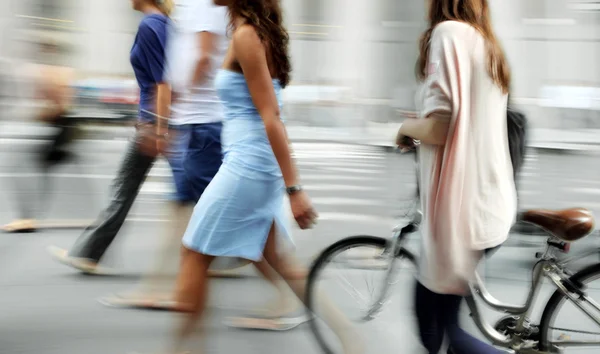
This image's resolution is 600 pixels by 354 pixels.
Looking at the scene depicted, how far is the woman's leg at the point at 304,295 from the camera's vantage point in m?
3.55

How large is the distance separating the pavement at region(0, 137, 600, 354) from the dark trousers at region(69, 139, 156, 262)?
8.5 inches

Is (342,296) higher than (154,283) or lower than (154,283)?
higher

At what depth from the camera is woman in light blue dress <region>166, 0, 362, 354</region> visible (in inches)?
122

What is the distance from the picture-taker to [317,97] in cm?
2900

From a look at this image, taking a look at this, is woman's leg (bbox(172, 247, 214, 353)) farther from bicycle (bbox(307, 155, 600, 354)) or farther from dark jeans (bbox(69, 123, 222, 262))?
dark jeans (bbox(69, 123, 222, 262))

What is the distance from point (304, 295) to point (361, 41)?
2997 centimetres

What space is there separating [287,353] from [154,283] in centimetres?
112

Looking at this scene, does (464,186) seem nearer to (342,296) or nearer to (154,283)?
(342,296)

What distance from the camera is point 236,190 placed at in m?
3.26

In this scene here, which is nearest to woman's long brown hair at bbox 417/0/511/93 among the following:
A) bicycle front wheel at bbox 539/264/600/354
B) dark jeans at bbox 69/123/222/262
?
bicycle front wheel at bbox 539/264/600/354

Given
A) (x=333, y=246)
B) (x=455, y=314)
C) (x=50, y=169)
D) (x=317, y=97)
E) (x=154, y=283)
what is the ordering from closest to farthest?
(x=455, y=314)
(x=333, y=246)
(x=154, y=283)
(x=50, y=169)
(x=317, y=97)

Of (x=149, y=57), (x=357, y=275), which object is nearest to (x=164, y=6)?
(x=149, y=57)

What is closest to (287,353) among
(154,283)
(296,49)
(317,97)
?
(154,283)

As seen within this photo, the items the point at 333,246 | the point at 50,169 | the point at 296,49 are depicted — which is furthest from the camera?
the point at 296,49
